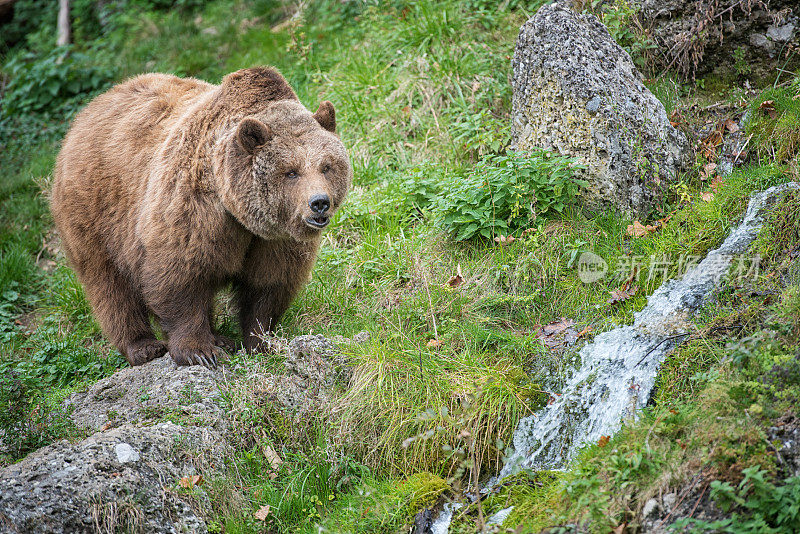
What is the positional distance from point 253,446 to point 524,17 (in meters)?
5.63

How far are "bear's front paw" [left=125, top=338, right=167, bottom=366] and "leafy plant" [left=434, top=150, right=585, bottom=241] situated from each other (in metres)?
2.47

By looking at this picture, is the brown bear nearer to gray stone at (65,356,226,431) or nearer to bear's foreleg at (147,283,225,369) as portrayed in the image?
bear's foreleg at (147,283,225,369)

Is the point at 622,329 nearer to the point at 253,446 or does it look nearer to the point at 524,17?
the point at 253,446

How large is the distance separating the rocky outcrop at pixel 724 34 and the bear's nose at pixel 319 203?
3576 millimetres

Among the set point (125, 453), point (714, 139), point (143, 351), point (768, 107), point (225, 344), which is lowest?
point (143, 351)

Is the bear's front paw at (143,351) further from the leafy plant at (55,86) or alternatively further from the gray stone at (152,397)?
the leafy plant at (55,86)

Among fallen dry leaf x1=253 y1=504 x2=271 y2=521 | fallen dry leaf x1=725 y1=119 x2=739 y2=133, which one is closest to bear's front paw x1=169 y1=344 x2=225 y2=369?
fallen dry leaf x1=253 y1=504 x2=271 y2=521

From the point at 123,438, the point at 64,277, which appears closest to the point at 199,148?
the point at 123,438

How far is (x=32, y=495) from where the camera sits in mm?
3578

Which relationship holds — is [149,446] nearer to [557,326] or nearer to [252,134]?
[252,134]

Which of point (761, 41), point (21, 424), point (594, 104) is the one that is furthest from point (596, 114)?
point (21, 424)

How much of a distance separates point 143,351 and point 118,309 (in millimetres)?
386

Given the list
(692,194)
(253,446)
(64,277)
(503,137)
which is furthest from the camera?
(64,277)

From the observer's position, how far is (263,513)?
4164 millimetres
